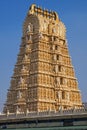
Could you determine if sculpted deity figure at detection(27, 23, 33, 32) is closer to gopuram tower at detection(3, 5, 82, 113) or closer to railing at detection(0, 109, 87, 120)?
gopuram tower at detection(3, 5, 82, 113)

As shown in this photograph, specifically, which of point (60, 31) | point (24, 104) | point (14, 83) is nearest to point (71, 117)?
point (24, 104)

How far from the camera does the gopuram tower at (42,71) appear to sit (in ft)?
266

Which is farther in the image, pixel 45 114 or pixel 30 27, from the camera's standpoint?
pixel 30 27

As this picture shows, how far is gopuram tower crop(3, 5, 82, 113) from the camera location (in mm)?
81125

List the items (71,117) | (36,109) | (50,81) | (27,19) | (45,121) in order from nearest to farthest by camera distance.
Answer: (71,117)
(45,121)
(36,109)
(50,81)
(27,19)

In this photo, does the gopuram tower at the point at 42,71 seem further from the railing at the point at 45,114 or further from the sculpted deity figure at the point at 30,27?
the railing at the point at 45,114

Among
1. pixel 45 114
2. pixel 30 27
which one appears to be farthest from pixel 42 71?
pixel 45 114

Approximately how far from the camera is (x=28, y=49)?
286 feet

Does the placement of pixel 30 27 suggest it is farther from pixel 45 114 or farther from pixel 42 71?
pixel 45 114

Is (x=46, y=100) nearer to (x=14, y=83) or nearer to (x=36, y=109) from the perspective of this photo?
(x=36, y=109)

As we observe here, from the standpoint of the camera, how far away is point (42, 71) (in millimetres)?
82250

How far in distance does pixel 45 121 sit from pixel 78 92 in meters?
21.9

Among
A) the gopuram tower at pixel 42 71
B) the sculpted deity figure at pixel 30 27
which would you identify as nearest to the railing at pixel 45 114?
the gopuram tower at pixel 42 71

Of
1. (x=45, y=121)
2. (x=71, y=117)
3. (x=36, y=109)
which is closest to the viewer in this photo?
(x=71, y=117)
